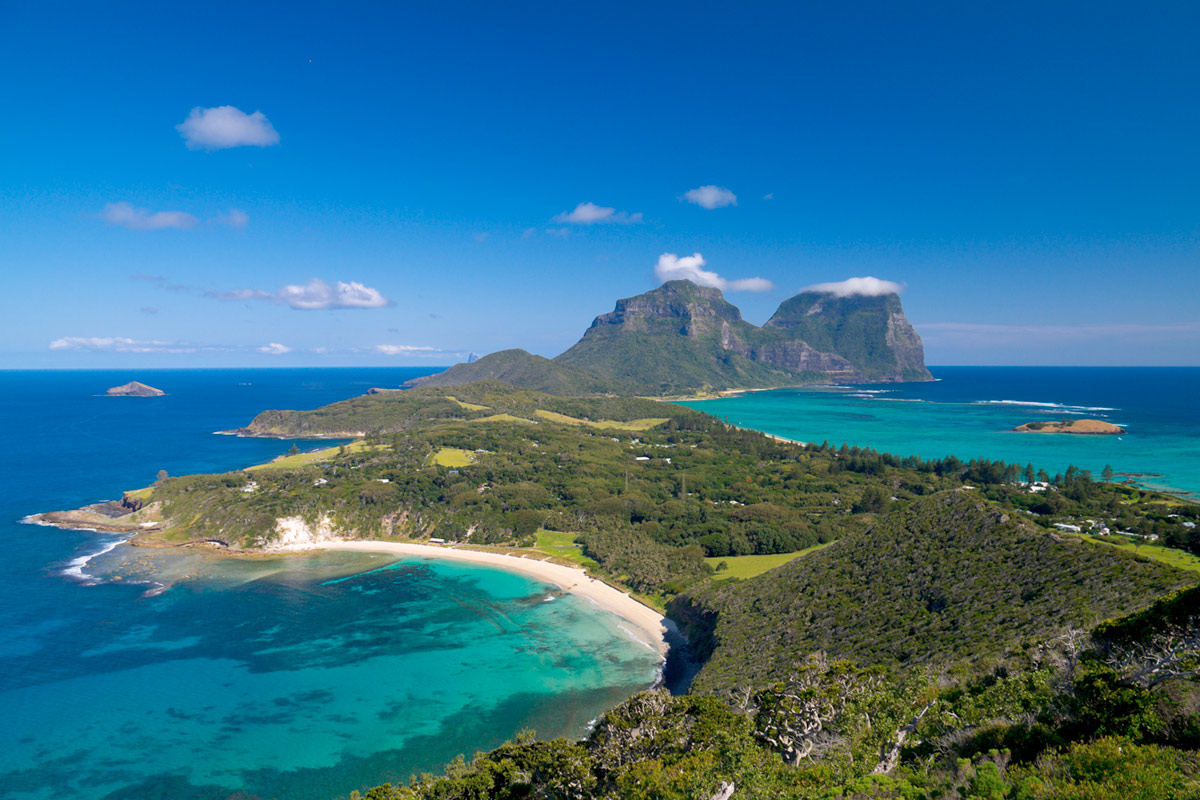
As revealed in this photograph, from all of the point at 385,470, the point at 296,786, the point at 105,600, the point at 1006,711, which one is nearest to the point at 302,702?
the point at 296,786

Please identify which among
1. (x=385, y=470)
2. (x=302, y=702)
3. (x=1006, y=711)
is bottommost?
(x=302, y=702)

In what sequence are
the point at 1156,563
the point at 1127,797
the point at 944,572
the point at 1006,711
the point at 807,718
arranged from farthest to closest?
the point at 944,572
the point at 1156,563
the point at 807,718
the point at 1006,711
the point at 1127,797

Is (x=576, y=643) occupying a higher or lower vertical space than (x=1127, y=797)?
lower

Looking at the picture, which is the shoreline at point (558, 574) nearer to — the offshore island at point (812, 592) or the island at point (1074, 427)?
the offshore island at point (812, 592)

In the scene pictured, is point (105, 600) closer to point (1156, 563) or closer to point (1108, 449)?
point (1156, 563)

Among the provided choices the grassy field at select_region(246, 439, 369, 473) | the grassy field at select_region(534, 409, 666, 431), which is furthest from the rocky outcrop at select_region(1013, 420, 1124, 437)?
the grassy field at select_region(246, 439, 369, 473)

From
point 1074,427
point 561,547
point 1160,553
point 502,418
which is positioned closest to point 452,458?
point 561,547

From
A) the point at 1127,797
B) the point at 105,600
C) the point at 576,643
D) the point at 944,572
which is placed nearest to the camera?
A: the point at 1127,797
